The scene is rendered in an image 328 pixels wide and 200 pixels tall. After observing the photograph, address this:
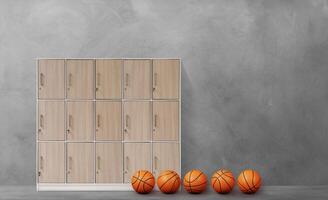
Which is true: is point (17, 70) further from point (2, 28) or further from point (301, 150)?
point (301, 150)

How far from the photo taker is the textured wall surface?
6.74m

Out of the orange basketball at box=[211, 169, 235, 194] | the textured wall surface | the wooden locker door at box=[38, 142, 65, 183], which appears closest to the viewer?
the orange basketball at box=[211, 169, 235, 194]

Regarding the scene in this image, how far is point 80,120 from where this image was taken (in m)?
6.24

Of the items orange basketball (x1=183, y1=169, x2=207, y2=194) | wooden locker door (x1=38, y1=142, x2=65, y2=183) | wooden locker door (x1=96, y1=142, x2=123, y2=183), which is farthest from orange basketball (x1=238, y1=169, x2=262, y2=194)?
wooden locker door (x1=38, y1=142, x2=65, y2=183)

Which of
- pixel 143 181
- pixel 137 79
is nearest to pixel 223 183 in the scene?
pixel 143 181

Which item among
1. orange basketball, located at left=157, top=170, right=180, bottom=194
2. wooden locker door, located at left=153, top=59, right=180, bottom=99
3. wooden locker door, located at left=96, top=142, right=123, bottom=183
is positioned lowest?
orange basketball, located at left=157, top=170, right=180, bottom=194

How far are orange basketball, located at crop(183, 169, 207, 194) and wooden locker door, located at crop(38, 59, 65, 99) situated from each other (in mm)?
1819

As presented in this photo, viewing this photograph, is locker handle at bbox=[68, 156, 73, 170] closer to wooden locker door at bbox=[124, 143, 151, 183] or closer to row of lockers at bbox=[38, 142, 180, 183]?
row of lockers at bbox=[38, 142, 180, 183]

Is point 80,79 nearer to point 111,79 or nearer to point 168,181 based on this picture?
point 111,79

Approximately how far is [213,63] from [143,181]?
1.88 meters

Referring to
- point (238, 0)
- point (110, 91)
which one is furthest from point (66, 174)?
point (238, 0)

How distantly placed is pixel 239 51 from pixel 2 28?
3.15m

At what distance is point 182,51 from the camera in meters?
6.75

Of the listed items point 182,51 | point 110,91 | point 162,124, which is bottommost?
point 162,124
